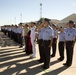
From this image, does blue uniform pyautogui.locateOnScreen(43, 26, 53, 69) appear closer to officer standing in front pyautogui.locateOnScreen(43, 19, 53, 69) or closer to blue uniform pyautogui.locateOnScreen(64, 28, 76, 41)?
officer standing in front pyautogui.locateOnScreen(43, 19, 53, 69)

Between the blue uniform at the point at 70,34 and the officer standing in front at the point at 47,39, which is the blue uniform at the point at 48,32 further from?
the blue uniform at the point at 70,34

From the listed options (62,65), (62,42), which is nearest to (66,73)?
(62,65)

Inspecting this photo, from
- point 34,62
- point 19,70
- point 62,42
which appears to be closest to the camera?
point 19,70

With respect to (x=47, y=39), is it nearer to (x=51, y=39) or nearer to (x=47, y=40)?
(x=47, y=40)

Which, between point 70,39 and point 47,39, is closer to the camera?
point 47,39

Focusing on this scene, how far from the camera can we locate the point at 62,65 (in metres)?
9.63

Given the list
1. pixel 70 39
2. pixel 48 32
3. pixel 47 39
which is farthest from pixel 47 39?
pixel 70 39

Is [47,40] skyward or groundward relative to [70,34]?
groundward

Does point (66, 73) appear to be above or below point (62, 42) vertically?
below

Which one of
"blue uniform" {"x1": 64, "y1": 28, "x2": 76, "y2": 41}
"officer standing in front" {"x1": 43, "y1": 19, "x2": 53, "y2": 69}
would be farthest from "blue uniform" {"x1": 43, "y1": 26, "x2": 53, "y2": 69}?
"blue uniform" {"x1": 64, "y1": 28, "x2": 76, "y2": 41}

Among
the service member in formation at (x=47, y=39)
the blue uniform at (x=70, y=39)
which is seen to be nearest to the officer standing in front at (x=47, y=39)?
the service member in formation at (x=47, y=39)

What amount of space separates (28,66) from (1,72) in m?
1.36

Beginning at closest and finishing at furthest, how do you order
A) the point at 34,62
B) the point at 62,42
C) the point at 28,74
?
1. the point at 28,74
2. the point at 34,62
3. the point at 62,42

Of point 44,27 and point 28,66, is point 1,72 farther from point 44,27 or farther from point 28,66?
point 44,27
